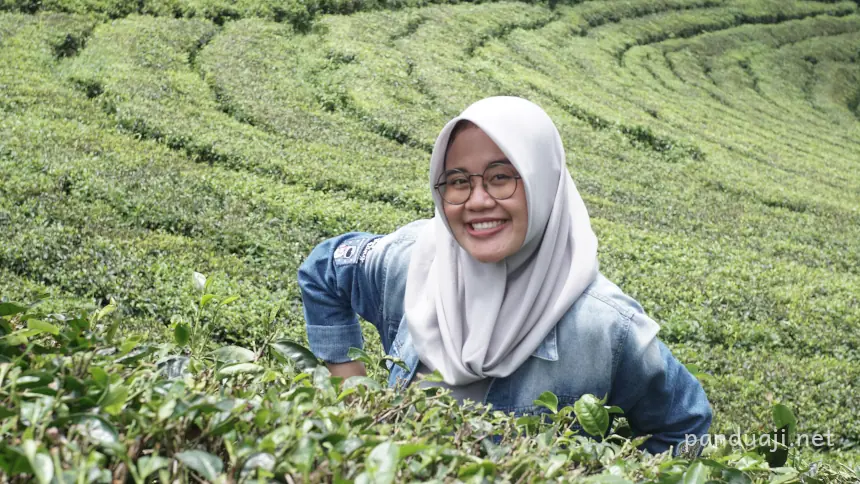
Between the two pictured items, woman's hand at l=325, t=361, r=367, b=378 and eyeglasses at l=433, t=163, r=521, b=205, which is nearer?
eyeglasses at l=433, t=163, r=521, b=205

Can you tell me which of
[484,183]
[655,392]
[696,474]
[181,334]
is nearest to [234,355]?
[181,334]

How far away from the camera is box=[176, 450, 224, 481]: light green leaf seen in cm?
90

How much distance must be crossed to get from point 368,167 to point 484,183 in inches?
268

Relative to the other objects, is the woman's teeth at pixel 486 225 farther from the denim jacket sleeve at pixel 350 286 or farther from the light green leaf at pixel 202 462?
the light green leaf at pixel 202 462

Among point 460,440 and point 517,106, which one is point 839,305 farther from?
point 460,440

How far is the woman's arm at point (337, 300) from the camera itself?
7.63 ft

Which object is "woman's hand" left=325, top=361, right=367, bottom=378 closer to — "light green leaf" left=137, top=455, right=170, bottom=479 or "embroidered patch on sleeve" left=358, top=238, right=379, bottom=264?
"embroidered patch on sleeve" left=358, top=238, right=379, bottom=264

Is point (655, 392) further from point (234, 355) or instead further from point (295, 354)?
point (234, 355)

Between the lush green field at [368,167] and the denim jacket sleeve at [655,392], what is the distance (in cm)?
57

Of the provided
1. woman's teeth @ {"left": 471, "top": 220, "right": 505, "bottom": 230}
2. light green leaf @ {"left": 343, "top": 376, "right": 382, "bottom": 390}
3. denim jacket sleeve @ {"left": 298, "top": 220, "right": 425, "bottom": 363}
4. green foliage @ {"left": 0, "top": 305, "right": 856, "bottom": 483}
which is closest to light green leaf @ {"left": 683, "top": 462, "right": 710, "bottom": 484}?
green foliage @ {"left": 0, "top": 305, "right": 856, "bottom": 483}

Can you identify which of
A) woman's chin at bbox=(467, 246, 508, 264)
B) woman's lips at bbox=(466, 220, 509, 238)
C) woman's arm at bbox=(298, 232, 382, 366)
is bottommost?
woman's arm at bbox=(298, 232, 382, 366)

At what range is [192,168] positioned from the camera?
7.50 m

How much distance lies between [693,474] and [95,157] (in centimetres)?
693

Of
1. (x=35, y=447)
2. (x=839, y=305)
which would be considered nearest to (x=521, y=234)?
(x=35, y=447)
